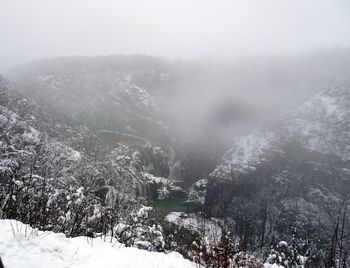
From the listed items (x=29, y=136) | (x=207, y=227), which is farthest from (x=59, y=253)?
(x=29, y=136)

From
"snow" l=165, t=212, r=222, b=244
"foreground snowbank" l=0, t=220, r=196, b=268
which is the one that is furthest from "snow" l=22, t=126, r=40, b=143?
"foreground snowbank" l=0, t=220, r=196, b=268

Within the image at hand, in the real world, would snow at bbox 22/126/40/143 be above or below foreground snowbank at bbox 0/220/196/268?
below

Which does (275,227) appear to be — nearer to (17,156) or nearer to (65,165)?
(65,165)

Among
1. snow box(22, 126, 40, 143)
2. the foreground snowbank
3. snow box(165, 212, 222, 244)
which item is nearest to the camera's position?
the foreground snowbank

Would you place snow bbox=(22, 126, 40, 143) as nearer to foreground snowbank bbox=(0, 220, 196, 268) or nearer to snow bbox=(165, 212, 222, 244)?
snow bbox=(165, 212, 222, 244)

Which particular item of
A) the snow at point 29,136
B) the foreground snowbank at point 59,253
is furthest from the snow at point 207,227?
the snow at point 29,136

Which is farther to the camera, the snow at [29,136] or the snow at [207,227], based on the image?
the snow at [29,136]

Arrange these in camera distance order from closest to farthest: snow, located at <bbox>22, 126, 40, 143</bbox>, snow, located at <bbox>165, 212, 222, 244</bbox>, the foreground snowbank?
the foreground snowbank
snow, located at <bbox>165, 212, 222, 244</bbox>
snow, located at <bbox>22, 126, 40, 143</bbox>

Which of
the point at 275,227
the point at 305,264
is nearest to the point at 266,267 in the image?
the point at 305,264

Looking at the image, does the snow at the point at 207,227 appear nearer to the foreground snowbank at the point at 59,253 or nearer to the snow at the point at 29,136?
the foreground snowbank at the point at 59,253
